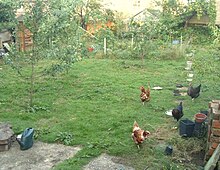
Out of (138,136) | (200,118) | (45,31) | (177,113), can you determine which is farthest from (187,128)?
(45,31)

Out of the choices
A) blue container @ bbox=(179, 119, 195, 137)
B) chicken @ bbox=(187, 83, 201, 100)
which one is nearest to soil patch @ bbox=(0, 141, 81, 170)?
blue container @ bbox=(179, 119, 195, 137)

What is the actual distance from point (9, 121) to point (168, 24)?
16713 millimetres

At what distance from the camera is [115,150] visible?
7.58 meters

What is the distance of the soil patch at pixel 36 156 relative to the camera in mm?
7018

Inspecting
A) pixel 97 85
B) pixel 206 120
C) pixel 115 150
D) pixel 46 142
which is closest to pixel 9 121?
pixel 46 142

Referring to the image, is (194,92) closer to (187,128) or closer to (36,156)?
(187,128)

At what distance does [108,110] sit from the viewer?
33.5 ft

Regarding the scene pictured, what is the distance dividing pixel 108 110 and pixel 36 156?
3.31 metres

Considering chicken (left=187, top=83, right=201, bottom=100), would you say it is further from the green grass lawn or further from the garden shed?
the garden shed

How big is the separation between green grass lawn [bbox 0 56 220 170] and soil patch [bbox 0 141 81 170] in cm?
26

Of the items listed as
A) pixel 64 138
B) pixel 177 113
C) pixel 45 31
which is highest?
pixel 45 31

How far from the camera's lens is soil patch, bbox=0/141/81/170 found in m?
7.02

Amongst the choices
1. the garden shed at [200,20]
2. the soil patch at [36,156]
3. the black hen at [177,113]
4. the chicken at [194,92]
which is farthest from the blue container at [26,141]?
the garden shed at [200,20]

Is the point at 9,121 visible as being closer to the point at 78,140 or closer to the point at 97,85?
the point at 78,140
